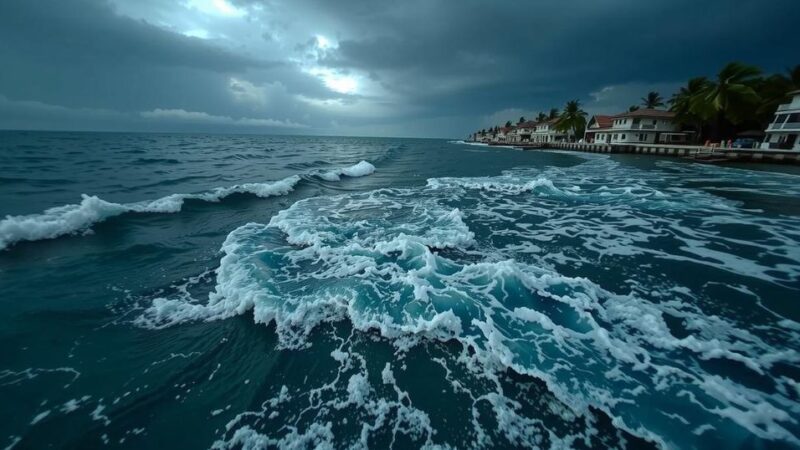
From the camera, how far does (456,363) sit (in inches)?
178

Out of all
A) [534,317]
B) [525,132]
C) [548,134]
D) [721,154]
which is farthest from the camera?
[525,132]

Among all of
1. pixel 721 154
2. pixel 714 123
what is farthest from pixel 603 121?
pixel 721 154

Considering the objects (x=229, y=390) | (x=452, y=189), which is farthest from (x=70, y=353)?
(x=452, y=189)

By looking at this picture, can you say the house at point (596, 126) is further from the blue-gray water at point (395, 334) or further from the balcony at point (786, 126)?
the blue-gray water at point (395, 334)

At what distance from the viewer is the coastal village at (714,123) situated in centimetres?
3209

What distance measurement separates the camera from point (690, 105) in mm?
43375

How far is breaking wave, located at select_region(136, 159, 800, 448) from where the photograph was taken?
363cm

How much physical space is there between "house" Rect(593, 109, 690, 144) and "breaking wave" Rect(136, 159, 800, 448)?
175 ft

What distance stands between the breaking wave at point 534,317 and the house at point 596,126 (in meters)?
63.0

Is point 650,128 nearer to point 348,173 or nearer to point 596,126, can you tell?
point 596,126

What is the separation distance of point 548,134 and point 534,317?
92247 millimetres

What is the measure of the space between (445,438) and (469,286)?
3490mm

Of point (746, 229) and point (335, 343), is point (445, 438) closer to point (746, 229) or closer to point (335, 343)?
point (335, 343)

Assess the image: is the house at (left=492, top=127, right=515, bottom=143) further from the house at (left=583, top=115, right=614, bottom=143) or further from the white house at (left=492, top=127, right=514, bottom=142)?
the house at (left=583, top=115, right=614, bottom=143)
